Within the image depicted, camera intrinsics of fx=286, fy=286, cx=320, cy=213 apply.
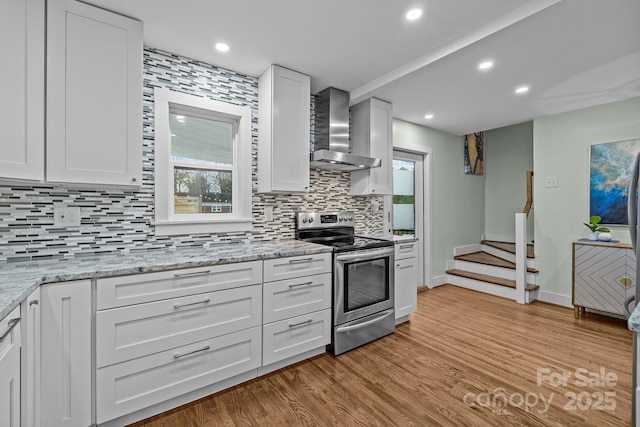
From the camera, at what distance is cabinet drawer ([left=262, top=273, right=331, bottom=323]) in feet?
6.81

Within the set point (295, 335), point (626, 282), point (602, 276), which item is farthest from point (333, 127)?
point (626, 282)

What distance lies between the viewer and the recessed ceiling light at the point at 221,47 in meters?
2.15

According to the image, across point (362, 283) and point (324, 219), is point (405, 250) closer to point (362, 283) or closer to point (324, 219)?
point (362, 283)

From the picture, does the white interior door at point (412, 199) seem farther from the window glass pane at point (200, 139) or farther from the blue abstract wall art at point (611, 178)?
the window glass pane at point (200, 139)

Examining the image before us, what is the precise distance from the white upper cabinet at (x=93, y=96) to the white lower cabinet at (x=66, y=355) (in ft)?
2.27

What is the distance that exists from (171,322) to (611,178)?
4567 mm

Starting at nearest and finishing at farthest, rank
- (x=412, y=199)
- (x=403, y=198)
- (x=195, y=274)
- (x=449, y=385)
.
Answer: (x=195, y=274) → (x=449, y=385) → (x=403, y=198) → (x=412, y=199)

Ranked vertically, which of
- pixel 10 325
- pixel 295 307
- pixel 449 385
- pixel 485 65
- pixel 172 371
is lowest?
pixel 449 385

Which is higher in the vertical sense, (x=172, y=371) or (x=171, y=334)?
→ (x=171, y=334)

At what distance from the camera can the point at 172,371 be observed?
171cm

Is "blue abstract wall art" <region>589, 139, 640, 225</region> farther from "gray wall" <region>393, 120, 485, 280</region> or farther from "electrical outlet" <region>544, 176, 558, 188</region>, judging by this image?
"gray wall" <region>393, 120, 485, 280</region>

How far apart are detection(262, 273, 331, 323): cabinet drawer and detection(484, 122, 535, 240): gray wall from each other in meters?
4.15

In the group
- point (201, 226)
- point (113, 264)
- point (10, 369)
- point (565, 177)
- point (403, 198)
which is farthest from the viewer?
point (403, 198)

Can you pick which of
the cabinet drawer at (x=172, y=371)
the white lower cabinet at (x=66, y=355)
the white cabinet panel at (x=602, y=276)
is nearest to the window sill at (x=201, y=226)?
the white lower cabinet at (x=66, y=355)
